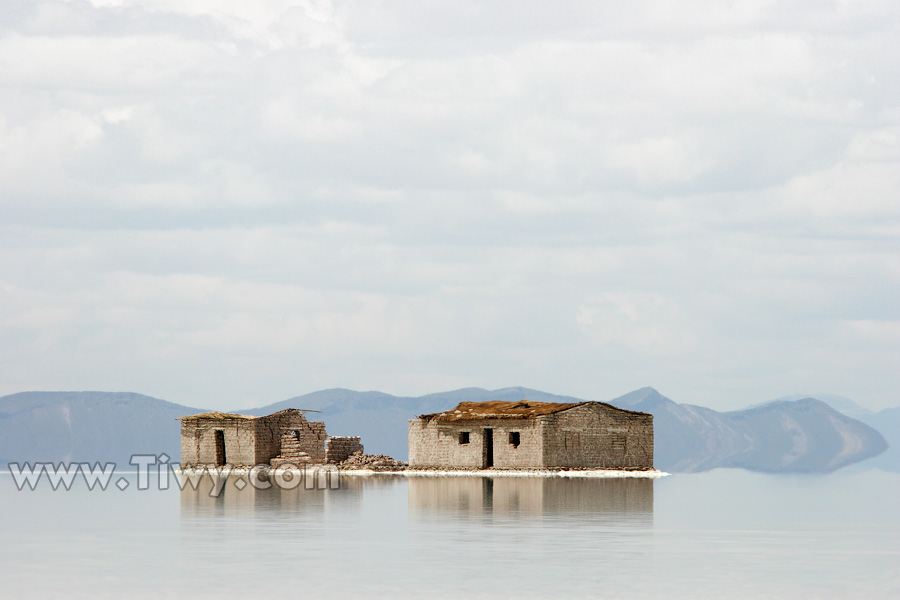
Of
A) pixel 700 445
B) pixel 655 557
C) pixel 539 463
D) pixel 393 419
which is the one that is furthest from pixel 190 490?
pixel 393 419

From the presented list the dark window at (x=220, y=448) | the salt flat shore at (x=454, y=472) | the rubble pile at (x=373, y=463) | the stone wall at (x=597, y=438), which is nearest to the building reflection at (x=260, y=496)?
the salt flat shore at (x=454, y=472)

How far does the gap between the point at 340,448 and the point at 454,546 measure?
138ft

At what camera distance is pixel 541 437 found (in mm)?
58125

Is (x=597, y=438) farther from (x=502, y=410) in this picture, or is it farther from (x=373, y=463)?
(x=373, y=463)

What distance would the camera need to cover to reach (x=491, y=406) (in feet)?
210

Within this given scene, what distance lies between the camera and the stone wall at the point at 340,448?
68.0 meters

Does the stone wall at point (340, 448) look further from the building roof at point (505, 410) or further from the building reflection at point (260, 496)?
the building reflection at point (260, 496)

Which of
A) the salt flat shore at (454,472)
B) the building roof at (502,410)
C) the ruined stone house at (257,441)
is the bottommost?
the salt flat shore at (454,472)

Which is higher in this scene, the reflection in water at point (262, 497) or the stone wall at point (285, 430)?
the stone wall at point (285, 430)

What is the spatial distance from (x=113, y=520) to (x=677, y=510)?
15.4m

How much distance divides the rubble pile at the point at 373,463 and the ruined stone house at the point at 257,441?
1213 mm

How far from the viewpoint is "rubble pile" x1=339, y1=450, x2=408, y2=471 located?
65.2 m

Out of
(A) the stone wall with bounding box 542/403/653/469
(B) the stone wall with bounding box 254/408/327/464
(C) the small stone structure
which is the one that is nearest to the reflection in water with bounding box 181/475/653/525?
(A) the stone wall with bounding box 542/403/653/469

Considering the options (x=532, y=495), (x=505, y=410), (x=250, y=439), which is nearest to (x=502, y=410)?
(x=505, y=410)
